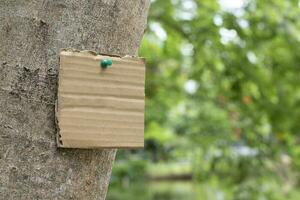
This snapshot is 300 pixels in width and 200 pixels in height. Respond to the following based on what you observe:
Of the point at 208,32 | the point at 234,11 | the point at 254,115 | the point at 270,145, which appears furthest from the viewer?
the point at 270,145

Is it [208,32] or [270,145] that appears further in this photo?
[270,145]

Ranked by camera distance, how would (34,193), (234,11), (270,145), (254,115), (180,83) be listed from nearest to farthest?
(34,193) → (234,11) → (254,115) → (270,145) → (180,83)

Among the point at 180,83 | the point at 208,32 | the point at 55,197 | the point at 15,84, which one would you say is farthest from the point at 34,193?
the point at 180,83

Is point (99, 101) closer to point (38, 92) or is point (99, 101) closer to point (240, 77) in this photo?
point (38, 92)

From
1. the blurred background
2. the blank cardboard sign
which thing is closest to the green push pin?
the blank cardboard sign

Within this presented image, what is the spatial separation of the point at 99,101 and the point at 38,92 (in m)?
0.09

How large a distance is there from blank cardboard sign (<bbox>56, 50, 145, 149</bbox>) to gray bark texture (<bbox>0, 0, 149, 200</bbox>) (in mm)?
15

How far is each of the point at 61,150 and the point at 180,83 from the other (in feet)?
11.5

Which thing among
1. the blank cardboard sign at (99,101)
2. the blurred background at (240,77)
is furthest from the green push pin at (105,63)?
the blurred background at (240,77)

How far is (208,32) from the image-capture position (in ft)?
7.72

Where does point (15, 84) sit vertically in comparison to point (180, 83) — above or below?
above

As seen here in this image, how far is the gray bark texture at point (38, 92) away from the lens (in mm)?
690

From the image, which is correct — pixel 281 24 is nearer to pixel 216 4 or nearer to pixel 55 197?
pixel 216 4

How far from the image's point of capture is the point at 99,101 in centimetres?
74
